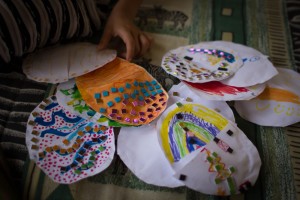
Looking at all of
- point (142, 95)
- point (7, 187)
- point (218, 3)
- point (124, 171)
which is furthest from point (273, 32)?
point (7, 187)

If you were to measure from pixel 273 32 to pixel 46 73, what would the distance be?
1.88 feet

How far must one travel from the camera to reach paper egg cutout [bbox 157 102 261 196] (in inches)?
18.3

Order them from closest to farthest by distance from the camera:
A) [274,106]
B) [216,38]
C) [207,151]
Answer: [207,151]
[274,106]
[216,38]

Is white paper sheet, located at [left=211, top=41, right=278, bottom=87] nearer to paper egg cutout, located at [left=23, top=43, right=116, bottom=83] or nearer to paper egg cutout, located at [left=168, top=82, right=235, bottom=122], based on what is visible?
paper egg cutout, located at [left=168, top=82, right=235, bottom=122]

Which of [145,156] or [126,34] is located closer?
[145,156]

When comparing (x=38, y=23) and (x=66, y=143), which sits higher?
(x=38, y=23)

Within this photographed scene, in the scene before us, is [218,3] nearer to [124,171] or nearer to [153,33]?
[153,33]

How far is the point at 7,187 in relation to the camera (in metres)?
0.46

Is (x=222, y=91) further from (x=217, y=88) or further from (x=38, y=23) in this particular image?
(x=38, y=23)

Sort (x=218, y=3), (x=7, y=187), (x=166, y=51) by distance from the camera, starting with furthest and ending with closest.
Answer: (x=218, y=3)
(x=166, y=51)
(x=7, y=187)

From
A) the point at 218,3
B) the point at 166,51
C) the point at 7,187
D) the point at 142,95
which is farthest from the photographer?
the point at 218,3

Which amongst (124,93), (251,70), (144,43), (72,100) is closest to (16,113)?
(72,100)

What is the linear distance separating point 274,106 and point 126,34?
352 mm

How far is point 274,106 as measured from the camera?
0.59 metres
